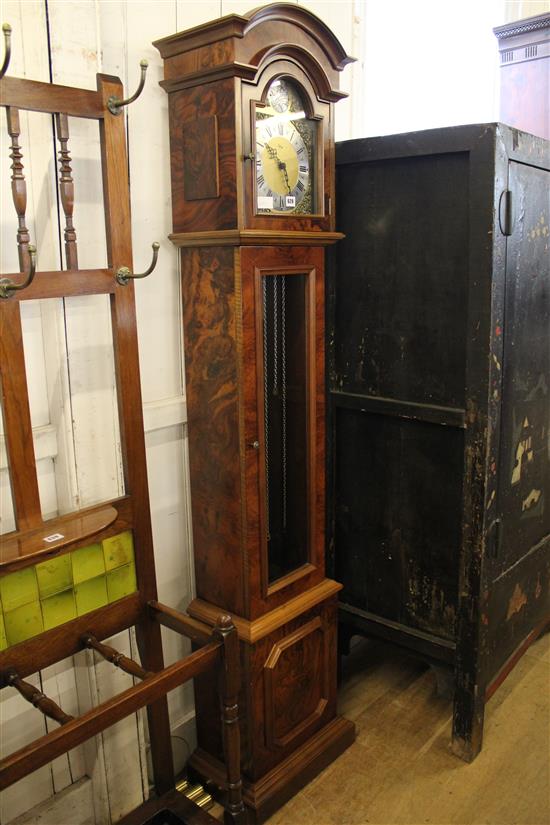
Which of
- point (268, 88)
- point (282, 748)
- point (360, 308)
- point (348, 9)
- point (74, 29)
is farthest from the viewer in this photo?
point (348, 9)

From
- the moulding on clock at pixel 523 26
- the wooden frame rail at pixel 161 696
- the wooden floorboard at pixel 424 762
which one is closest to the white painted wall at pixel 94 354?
the wooden frame rail at pixel 161 696

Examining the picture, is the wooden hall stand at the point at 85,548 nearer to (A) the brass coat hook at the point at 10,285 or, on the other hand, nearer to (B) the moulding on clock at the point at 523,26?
(A) the brass coat hook at the point at 10,285

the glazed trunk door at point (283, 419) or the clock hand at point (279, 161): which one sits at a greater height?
the clock hand at point (279, 161)

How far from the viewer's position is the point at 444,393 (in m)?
1.91

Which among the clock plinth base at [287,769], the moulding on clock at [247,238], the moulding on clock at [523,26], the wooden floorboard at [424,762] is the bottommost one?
the wooden floorboard at [424,762]

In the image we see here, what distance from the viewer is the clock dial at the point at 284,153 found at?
5.26ft

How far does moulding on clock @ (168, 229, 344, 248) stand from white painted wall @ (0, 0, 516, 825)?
12cm

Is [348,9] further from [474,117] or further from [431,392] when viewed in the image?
[431,392]

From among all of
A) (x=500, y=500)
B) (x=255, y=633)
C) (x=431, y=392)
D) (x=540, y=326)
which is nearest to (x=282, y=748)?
(x=255, y=633)

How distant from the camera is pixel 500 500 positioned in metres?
1.98

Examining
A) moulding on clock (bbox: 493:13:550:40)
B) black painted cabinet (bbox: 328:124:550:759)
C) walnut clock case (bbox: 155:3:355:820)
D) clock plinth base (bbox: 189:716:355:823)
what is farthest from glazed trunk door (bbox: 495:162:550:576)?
moulding on clock (bbox: 493:13:550:40)

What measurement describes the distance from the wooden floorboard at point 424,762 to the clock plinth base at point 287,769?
0.09ft

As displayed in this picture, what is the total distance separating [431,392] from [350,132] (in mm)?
981

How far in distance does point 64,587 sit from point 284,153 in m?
1.06
